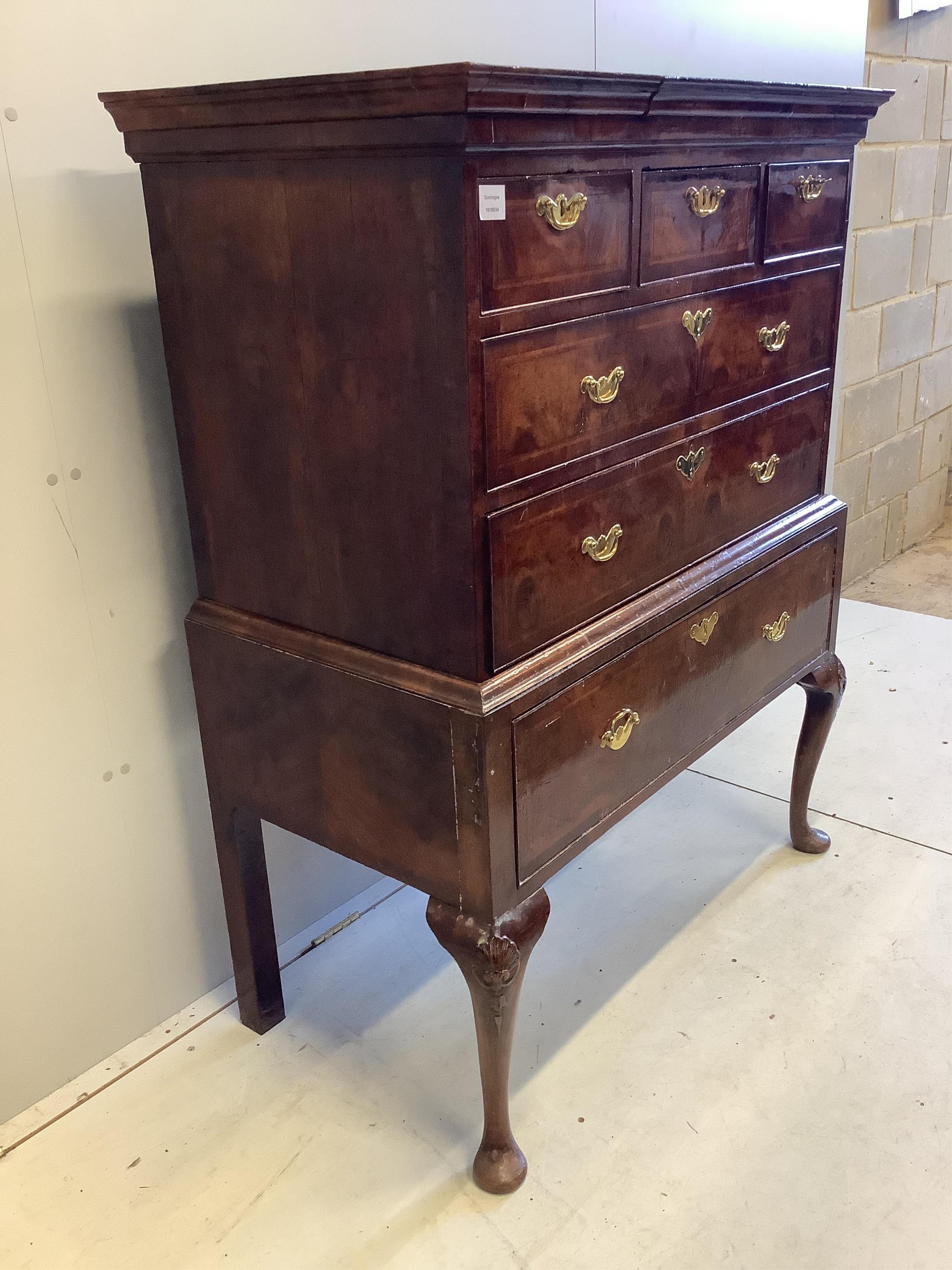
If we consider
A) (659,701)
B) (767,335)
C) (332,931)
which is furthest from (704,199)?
(332,931)

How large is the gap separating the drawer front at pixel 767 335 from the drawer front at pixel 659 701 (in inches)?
11.9

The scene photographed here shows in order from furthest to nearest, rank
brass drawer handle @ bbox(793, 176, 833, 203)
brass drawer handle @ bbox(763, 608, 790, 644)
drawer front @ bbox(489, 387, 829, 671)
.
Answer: brass drawer handle @ bbox(763, 608, 790, 644)
brass drawer handle @ bbox(793, 176, 833, 203)
drawer front @ bbox(489, 387, 829, 671)

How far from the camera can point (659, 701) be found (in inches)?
59.5

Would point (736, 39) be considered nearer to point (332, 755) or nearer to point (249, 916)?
point (332, 755)

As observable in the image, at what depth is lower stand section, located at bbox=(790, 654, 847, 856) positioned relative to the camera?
1989 millimetres

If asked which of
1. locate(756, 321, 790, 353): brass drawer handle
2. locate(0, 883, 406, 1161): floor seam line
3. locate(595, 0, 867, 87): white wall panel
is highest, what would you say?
locate(595, 0, 867, 87): white wall panel

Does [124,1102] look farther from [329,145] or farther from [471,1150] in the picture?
[329,145]

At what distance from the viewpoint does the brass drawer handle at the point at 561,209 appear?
1.12 metres

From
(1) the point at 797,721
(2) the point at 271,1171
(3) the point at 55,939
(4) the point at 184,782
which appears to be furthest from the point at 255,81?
(1) the point at 797,721

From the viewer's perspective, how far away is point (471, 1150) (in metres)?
1.50

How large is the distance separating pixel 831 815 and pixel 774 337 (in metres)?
1.09

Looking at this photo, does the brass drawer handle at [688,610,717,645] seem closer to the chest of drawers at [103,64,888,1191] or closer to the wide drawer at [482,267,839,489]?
the chest of drawers at [103,64,888,1191]

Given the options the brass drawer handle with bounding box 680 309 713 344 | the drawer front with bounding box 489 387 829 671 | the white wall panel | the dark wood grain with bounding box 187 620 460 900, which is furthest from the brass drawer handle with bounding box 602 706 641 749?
the white wall panel

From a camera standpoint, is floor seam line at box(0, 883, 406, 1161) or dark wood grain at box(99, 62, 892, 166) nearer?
dark wood grain at box(99, 62, 892, 166)
